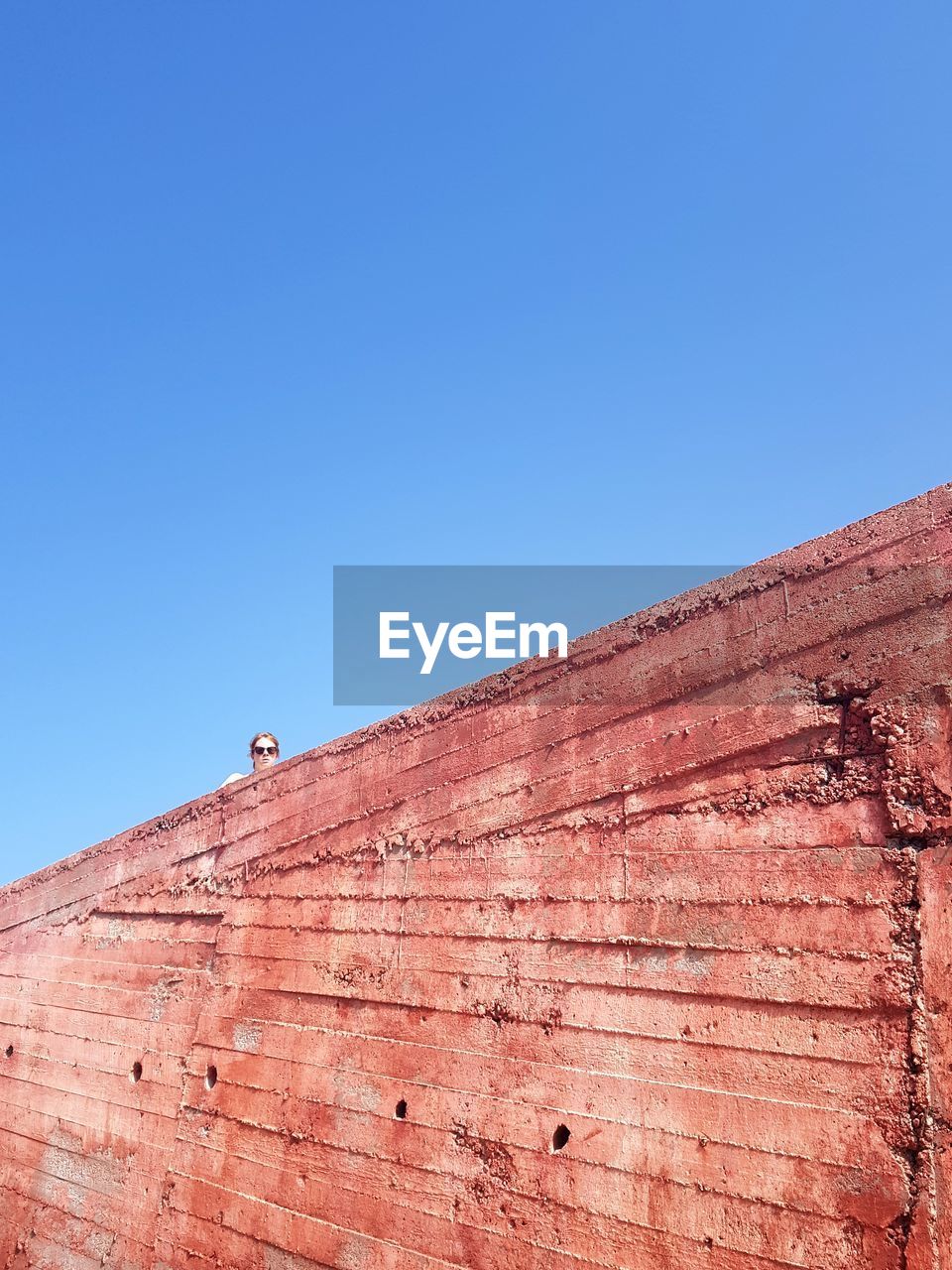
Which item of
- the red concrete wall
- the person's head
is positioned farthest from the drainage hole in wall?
the person's head

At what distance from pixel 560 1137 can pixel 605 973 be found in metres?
0.67

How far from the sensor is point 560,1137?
388 centimetres

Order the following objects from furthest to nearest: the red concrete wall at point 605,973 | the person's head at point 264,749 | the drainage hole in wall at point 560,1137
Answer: the person's head at point 264,749 < the drainage hole in wall at point 560,1137 < the red concrete wall at point 605,973

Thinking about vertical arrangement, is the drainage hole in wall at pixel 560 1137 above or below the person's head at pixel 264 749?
below

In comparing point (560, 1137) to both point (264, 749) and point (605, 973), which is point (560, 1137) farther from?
point (264, 749)

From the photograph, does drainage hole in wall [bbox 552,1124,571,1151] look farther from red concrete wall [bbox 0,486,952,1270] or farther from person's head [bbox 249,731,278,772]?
person's head [bbox 249,731,278,772]

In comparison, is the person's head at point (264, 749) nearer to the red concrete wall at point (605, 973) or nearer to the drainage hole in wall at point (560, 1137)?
the red concrete wall at point (605, 973)

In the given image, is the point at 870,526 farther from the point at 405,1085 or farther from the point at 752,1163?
the point at 405,1085

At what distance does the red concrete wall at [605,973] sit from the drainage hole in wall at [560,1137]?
11 millimetres

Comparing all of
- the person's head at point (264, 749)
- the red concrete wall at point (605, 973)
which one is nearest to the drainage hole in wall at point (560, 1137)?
the red concrete wall at point (605, 973)

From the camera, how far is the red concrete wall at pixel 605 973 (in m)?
3.23

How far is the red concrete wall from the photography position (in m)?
3.23

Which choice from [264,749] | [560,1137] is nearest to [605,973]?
[560,1137]

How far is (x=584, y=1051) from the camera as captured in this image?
3.93 meters
